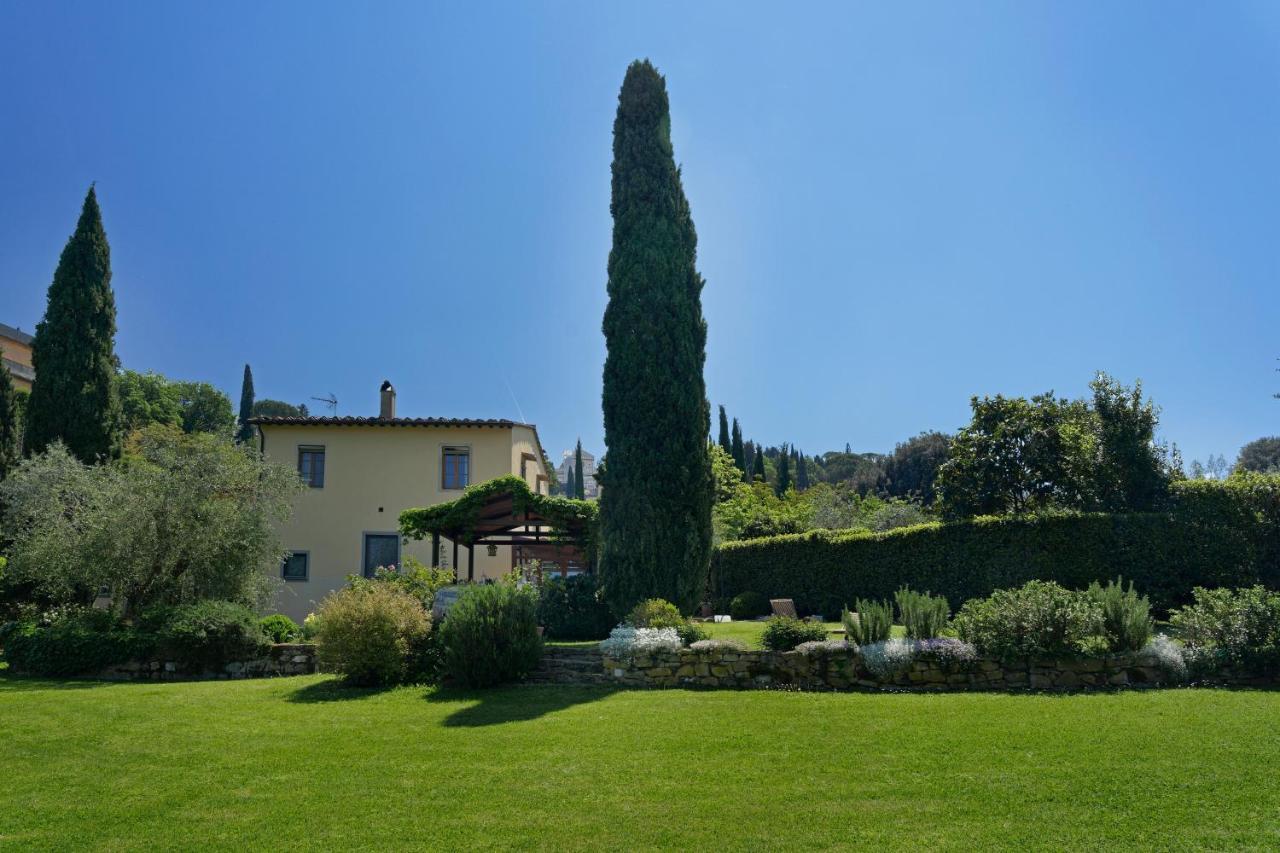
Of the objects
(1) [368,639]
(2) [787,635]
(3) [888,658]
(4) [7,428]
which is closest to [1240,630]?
(3) [888,658]

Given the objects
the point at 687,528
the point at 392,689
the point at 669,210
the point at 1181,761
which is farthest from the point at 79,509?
the point at 1181,761

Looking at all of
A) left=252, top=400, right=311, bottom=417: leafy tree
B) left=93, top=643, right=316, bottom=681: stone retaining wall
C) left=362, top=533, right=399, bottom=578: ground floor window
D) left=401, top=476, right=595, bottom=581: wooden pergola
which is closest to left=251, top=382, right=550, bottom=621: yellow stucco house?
left=362, top=533, right=399, bottom=578: ground floor window

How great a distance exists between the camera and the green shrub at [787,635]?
10656 millimetres

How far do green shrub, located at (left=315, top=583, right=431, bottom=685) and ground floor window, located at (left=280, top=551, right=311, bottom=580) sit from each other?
48.5ft

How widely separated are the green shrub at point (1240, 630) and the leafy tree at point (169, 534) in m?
15.4

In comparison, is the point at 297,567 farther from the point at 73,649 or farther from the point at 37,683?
the point at 37,683

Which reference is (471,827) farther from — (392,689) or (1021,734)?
(392,689)

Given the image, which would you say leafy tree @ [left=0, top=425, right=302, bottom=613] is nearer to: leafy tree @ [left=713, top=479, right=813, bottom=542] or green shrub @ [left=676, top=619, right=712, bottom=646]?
green shrub @ [left=676, top=619, right=712, bottom=646]

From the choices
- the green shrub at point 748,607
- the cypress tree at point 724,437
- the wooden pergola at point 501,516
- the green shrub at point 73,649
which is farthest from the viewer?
the cypress tree at point 724,437

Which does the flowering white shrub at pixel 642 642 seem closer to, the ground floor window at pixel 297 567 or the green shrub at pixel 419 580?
the green shrub at pixel 419 580

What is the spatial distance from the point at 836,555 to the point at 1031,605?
10132 millimetres

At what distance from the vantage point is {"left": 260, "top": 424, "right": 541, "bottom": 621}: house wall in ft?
80.5

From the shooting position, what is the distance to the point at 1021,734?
684 cm

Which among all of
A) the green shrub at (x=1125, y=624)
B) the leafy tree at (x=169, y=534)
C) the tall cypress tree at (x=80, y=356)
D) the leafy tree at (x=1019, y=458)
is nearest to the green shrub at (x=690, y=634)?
the green shrub at (x=1125, y=624)
